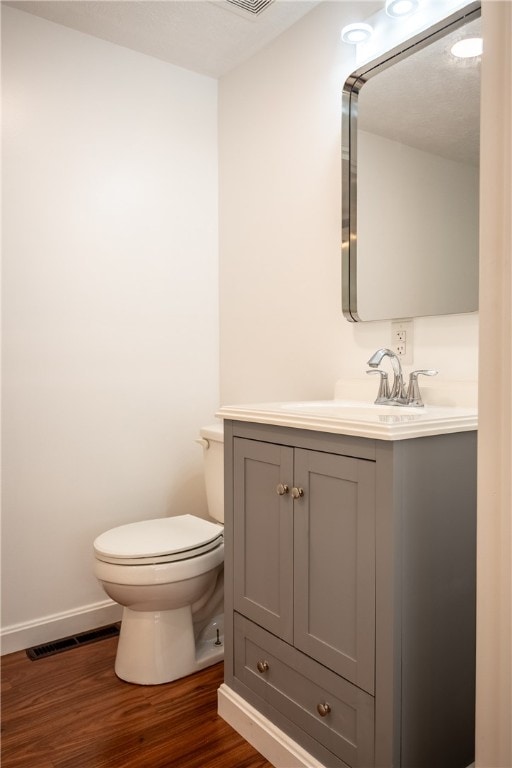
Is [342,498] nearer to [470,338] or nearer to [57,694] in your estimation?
[470,338]

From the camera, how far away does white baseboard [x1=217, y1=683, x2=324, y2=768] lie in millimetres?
1446

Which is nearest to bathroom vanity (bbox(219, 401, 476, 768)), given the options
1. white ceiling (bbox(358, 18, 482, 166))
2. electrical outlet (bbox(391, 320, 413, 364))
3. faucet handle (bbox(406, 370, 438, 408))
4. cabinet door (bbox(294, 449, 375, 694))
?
cabinet door (bbox(294, 449, 375, 694))

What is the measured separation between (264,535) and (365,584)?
1.22ft

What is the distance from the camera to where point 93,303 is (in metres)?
2.32

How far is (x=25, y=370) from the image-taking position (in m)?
2.16

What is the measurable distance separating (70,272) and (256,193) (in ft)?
2.75

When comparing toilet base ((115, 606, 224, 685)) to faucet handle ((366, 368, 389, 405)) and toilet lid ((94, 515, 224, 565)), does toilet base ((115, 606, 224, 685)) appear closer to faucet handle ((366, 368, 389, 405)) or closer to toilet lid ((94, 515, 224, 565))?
toilet lid ((94, 515, 224, 565))

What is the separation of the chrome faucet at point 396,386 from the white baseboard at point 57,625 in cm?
144

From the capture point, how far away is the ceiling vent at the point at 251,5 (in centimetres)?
205

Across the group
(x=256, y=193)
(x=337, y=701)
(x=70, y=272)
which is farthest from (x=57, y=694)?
(x=256, y=193)

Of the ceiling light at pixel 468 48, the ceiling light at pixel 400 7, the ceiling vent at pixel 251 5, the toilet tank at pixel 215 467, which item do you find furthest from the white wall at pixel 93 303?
the ceiling light at pixel 468 48

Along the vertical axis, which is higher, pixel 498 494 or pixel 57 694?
pixel 498 494

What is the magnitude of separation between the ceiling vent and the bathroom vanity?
1.51 meters

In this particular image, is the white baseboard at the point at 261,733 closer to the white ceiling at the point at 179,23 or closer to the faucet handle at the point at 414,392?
the faucet handle at the point at 414,392
